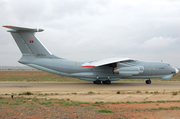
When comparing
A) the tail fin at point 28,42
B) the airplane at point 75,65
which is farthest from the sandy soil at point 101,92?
the tail fin at point 28,42

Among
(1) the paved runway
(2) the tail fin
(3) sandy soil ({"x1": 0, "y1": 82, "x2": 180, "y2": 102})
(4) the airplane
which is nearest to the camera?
(3) sandy soil ({"x1": 0, "y1": 82, "x2": 180, "y2": 102})

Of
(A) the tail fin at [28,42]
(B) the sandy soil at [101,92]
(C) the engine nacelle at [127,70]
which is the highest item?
(A) the tail fin at [28,42]

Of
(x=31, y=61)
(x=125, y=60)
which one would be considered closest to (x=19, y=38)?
(x=31, y=61)

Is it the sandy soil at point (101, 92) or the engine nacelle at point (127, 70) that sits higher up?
the engine nacelle at point (127, 70)

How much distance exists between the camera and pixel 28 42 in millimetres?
19359

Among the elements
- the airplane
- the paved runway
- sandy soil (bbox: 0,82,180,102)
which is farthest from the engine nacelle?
sandy soil (bbox: 0,82,180,102)

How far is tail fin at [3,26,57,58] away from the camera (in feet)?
62.2

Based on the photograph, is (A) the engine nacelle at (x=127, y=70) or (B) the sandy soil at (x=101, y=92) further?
(A) the engine nacelle at (x=127, y=70)

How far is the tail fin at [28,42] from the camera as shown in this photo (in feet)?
62.2

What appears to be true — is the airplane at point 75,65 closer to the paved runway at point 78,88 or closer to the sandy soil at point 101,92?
the paved runway at point 78,88

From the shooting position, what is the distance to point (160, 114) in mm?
7062

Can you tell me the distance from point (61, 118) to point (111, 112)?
2108 mm

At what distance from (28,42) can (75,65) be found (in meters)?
5.73

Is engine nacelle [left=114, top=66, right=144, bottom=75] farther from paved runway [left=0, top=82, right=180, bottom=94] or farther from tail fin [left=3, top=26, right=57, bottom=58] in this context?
tail fin [left=3, top=26, right=57, bottom=58]
